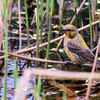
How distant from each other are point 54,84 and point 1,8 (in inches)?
73.8

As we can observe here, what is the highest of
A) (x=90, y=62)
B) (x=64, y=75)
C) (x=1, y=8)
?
(x=1, y=8)

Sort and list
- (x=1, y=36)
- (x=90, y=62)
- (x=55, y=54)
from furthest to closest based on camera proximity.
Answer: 1. (x=55, y=54)
2. (x=90, y=62)
3. (x=1, y=36)

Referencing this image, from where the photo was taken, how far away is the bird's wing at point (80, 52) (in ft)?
18.0

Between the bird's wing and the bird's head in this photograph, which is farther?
the bird's head

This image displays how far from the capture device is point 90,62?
18.1 feet

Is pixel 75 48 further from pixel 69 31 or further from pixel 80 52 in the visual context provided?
pixel 69 31

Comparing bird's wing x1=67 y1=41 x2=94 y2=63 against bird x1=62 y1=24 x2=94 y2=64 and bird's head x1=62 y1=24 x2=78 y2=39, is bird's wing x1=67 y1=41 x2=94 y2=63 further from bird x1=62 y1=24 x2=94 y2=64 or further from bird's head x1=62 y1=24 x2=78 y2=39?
bird's head x1=62 y1=24 x2=78 y2=39

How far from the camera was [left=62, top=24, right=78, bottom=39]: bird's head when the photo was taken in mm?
5689

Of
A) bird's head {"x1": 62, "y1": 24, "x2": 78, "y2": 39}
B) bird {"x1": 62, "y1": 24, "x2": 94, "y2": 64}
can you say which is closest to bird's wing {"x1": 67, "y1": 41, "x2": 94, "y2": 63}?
bird {"x1": 62, "y1": 24, "x2": 94, "y2": 64}

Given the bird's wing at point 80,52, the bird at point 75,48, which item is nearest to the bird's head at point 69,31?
the bird at point 75,48

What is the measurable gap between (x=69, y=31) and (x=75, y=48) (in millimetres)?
354

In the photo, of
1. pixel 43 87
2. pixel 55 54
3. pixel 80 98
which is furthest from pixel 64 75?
pixel 55 54

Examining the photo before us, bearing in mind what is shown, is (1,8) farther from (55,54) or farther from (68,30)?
(55,54)

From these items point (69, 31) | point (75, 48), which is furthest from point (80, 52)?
point (69, 31)
